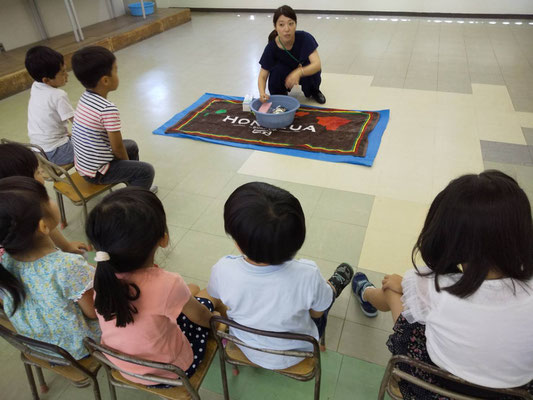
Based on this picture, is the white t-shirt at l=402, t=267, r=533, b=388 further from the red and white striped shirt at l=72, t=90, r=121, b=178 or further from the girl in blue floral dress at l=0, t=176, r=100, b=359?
the red and white striped shirt at l=72, t=90, r=121, b=178

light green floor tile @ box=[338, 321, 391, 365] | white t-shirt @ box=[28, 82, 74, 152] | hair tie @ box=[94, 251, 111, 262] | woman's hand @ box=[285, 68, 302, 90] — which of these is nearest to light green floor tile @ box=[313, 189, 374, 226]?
light green floor tile @ box=[338, 321, 391, 365]

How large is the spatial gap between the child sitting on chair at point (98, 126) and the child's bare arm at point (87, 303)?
0.97 meters

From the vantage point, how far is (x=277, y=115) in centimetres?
285

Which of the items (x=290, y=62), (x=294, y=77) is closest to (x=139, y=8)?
(x=290, y=62)

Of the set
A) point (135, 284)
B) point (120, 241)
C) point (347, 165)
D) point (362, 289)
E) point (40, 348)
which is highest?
point (120, 241)

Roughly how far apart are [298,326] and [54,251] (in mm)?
736

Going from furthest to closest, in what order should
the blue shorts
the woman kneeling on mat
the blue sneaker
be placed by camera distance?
the woman kneeling on mat < the blue shorts < the blue sneaker

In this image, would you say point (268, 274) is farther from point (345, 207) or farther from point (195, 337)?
point (345, 207)

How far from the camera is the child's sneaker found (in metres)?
1.47

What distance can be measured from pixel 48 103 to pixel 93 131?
380 millimetres

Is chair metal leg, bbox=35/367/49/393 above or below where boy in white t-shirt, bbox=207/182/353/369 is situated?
below

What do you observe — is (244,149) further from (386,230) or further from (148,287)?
(148,287)

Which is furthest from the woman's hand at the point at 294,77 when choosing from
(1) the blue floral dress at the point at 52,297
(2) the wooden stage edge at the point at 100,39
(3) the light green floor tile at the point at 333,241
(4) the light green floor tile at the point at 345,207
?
(2) the wooden stage edge at the point at 100,39

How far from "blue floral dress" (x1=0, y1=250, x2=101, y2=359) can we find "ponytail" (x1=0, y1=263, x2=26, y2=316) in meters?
0.02
